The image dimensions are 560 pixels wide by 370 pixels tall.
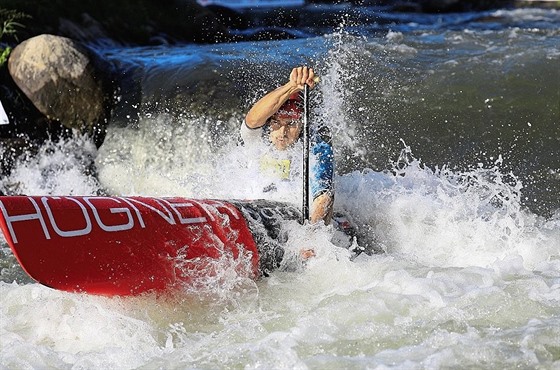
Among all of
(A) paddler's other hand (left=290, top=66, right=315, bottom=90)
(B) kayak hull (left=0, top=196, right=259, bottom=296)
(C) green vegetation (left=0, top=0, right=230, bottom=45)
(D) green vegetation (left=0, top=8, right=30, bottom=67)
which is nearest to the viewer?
(B) kayak hull (left=0, top=196, right=259, bottom=296)

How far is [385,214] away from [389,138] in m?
1.90

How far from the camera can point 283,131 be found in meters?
5.03

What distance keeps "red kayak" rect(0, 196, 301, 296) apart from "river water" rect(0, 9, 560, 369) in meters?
0.14

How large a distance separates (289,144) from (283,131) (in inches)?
3.7

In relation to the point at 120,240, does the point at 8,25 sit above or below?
above

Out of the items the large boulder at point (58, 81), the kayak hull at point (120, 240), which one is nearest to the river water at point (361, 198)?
the kayak hull at point (120, 240)

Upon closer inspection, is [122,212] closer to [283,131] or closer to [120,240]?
[120,240]

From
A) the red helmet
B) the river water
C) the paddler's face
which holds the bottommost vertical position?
the river water

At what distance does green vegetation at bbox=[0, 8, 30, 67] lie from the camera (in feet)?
26.7

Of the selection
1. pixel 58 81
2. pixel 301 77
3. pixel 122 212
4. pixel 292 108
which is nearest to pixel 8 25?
pixel 58 81

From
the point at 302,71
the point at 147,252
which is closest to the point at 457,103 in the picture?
the point at 302,71

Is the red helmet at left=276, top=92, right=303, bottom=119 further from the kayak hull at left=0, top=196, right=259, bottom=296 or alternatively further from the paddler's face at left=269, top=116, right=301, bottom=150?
the kayak hull at left=0, top=196, right=259, bottom=296

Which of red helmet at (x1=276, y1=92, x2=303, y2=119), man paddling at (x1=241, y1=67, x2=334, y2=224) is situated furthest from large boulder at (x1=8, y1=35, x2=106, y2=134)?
red helmet at (x1=276, y1=92, x2=303, y2=119)

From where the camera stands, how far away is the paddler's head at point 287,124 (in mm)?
5020
